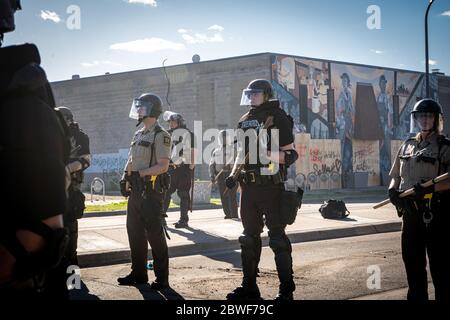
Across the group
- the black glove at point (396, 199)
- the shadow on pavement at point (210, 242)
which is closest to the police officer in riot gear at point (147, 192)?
the shadow on pavement at point (210, 242)

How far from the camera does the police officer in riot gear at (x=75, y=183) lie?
566cm

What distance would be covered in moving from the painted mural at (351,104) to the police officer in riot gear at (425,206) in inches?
868

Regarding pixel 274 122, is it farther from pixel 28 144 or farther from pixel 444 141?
pixel 28 144

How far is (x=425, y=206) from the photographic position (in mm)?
4594

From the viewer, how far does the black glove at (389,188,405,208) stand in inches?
188

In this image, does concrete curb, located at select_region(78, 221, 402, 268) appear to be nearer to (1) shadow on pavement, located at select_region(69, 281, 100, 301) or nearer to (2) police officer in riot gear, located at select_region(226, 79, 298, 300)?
(1) shadow on pavement, located at select_region(69, 281, 100, 301)

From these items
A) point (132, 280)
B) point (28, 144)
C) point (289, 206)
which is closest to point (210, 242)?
point (132, 280)

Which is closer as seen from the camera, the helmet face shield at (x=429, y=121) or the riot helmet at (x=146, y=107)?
the helmet face shield at (x=429, y=121)

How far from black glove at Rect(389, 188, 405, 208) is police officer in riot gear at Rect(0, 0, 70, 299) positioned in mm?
3445

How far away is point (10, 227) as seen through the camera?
1.98 metres

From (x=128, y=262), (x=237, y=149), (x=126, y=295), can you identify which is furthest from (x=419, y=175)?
(x=128, y=262)

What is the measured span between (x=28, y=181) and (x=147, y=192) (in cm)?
387

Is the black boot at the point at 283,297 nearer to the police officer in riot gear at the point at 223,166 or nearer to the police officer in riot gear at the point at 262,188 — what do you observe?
the police officer in riot gear at the point at 262,188
